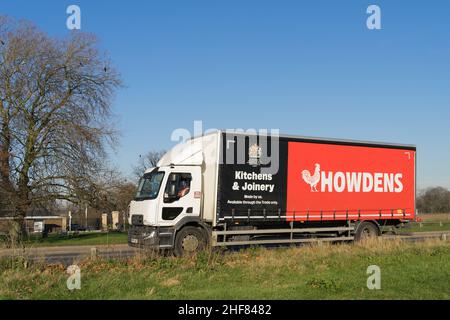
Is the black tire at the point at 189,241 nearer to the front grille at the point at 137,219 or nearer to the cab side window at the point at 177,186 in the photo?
the cab side window at the point at 177,186

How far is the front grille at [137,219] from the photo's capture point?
14.4 metres

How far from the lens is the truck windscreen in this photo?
47.2 feet

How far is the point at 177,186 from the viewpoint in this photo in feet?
47.4

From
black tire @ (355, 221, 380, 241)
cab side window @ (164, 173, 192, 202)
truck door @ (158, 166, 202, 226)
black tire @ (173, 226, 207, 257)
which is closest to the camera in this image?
black tire @ (173, 226, 207, 257)

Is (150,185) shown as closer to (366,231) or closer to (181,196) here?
(181,196)

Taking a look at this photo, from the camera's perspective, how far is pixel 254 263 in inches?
431

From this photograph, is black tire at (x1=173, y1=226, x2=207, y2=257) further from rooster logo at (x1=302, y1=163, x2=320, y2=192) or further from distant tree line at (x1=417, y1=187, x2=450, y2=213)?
distant tree line at (x1=417, y1=187, x2=450, y2=213)

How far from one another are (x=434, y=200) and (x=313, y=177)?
71.5m

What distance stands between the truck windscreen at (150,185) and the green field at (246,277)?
3.27 meters

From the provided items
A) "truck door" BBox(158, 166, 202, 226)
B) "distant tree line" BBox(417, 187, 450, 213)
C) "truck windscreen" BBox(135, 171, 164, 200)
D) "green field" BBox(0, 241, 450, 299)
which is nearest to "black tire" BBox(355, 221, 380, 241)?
"green field" BBox(0, 241, 450, 299)

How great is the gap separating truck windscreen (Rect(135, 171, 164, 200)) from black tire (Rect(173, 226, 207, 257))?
4.64 feet
